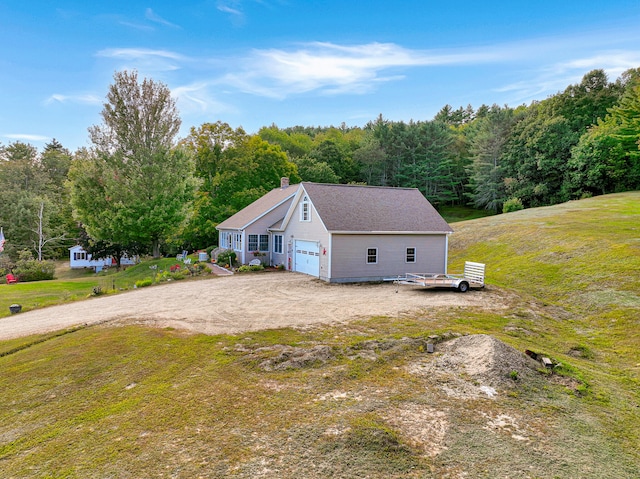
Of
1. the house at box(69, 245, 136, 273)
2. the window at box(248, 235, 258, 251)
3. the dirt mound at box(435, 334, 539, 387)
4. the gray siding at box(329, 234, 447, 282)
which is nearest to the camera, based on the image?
the dirt mound at box(435, 334, 539, 387)

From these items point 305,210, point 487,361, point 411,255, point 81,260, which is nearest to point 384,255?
point 411,255

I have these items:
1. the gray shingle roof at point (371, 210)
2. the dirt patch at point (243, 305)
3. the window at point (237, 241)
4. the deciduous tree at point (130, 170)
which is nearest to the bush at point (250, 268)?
the window at point (237, 241)

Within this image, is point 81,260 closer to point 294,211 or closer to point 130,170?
point 130,170

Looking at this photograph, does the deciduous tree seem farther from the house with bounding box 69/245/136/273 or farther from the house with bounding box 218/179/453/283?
the house with bounding box 69/245/136/273

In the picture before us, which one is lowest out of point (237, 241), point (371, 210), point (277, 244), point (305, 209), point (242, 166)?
point (277, 244)

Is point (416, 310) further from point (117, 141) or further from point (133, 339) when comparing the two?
point (117, 141)

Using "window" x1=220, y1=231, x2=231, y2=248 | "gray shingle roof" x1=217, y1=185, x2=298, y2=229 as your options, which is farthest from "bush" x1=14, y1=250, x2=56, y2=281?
"gray shingle roof" x1=217, y1=185, x2=298, y2=229
